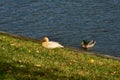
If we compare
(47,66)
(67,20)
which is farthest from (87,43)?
(47,66)

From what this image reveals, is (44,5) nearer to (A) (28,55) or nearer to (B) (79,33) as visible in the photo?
(B) (79,33)

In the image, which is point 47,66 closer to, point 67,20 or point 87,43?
point 87,43

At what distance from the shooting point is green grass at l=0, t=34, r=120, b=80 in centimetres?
923

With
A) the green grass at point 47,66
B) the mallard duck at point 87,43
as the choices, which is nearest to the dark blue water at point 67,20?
the mallard duck at point 87,43

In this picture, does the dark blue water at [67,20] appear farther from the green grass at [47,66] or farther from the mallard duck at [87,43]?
the green grass at [47,66]

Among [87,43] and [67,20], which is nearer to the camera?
[87,43]

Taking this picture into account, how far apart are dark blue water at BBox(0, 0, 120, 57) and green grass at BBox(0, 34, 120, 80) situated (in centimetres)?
925

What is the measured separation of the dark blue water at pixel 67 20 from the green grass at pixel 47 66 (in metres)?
9.25

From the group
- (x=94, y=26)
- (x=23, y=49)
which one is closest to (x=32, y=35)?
(x=94, y=26)

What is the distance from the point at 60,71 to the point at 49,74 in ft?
2.48

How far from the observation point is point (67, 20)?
2789 centimetres

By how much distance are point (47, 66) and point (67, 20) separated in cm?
1734

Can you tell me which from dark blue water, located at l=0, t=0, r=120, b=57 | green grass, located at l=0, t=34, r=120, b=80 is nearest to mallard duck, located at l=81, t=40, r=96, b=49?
dark blue water, located at l=0, t=0, r=120, b=57

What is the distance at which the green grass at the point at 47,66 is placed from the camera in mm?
9234
